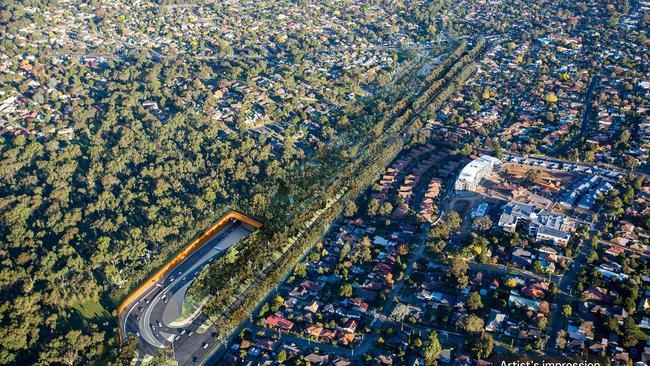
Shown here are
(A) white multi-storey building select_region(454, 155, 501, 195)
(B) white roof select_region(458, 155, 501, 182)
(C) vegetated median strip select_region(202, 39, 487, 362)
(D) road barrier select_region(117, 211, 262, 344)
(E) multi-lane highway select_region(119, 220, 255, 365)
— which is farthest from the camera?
(B) white roof select_region(458, 155, 501, 182)

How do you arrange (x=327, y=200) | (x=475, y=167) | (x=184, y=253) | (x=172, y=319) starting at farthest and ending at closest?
(x=475, y=167) < (x=327, y=200) < (x=184, y=253) < (x=172, y=319)

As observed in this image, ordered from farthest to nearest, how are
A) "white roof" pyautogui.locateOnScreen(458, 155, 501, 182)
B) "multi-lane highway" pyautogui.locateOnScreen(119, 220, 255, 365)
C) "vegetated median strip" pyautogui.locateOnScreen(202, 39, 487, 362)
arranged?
"white roof" pyautogui.locateOnScreen(458, 155, 501, 182), "vegetated median strip" pyautogui.locateOnScreen(202, 39, 487, 362), "multi-lane highway" pyautogui.locateOnScreen(119, 220, 255, 365)

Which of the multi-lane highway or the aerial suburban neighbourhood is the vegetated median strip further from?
the multi-lane highway

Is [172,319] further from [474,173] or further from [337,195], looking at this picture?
[474,173]

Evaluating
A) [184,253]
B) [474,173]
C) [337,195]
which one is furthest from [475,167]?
[184,253]

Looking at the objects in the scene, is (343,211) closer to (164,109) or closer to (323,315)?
(323,315)

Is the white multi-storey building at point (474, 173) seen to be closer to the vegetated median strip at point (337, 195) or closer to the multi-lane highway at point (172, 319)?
the vegetated median strip at point (337, 195)

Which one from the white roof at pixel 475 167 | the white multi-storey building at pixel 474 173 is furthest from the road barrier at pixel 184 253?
the white roof at pixel 475 167

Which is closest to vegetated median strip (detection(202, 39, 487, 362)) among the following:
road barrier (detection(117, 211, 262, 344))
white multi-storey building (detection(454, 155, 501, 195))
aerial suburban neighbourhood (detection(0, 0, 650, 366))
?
aerial suburban neighbourhood (detection(0, 0, 650, 366))
